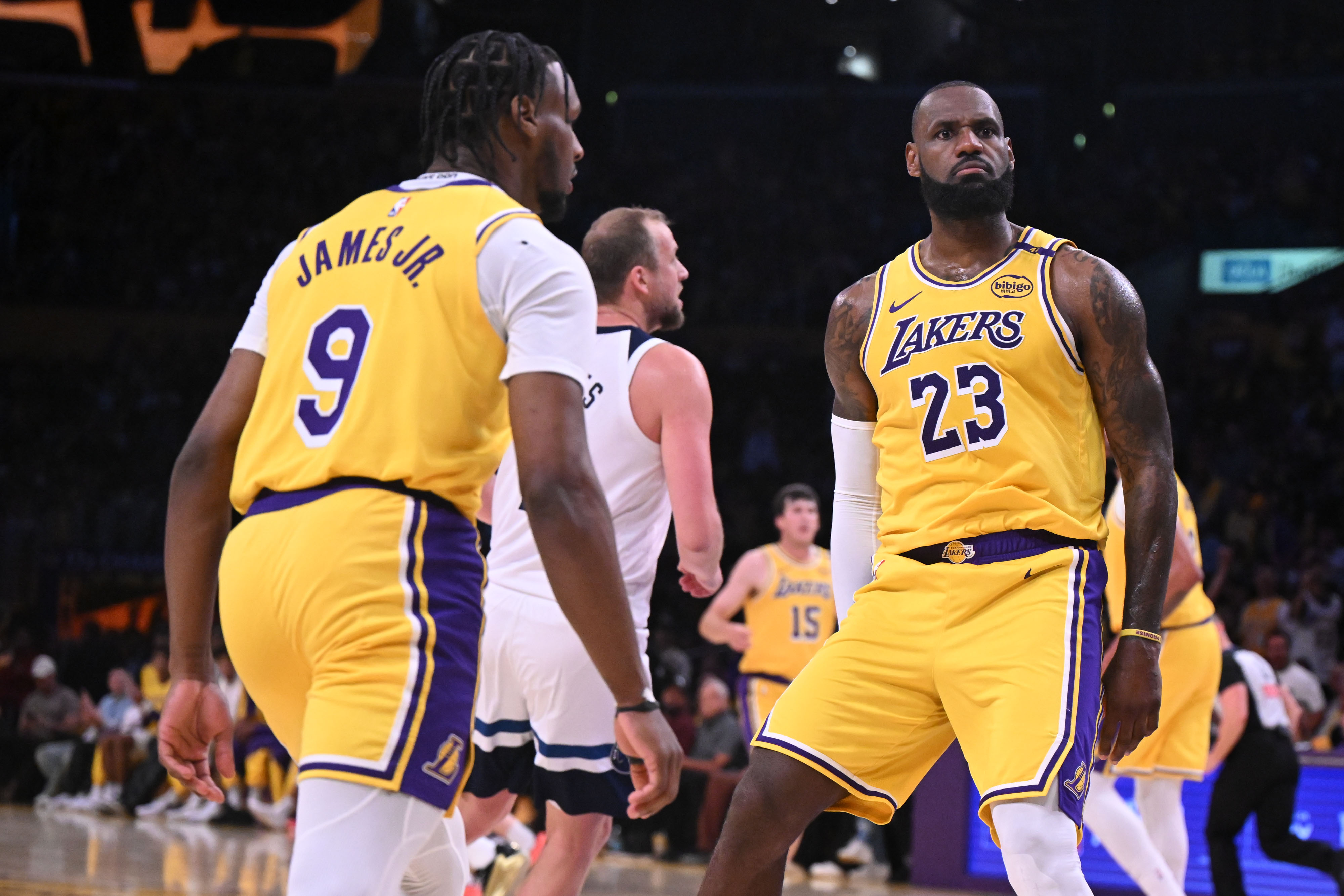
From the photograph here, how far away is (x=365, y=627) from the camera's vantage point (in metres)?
2.15

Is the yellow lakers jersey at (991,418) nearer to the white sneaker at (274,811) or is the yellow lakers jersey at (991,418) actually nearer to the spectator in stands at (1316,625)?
the white sneaker at (274,811)

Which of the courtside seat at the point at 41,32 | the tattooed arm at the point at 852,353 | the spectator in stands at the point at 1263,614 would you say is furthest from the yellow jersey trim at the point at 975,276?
the courtside seat at the point at 41,32

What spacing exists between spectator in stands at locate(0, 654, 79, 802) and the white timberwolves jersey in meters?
11.1

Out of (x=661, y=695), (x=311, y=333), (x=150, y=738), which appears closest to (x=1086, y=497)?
(x=311, y=333)

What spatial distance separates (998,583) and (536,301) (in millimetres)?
1529

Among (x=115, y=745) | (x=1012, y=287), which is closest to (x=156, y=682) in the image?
(x=115, y=745)

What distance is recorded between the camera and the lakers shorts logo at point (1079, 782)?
3.09 m

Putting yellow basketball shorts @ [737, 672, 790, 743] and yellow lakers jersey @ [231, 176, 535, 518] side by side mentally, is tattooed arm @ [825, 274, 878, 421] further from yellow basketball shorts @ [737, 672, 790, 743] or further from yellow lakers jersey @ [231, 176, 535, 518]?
yellow basketball shorts @ [737, 672, 790, 743]

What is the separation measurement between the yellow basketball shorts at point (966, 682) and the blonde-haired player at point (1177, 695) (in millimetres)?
2690

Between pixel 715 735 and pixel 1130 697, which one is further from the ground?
pixel 1130 697

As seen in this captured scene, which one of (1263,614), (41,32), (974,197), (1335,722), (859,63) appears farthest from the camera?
(859,63)

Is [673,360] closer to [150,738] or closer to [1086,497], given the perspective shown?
[1086,497]

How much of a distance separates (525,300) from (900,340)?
1.57 m

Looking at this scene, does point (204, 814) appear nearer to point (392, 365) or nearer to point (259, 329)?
point (259, 329)
